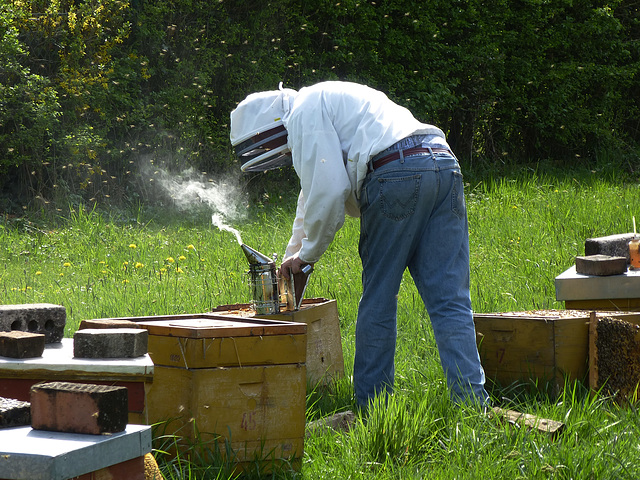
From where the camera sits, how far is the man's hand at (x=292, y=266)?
352 cm

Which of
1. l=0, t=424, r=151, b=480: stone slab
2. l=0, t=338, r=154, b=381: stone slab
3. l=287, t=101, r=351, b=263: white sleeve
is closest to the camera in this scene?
l=0, t=424, r=151, b=480: stone slab

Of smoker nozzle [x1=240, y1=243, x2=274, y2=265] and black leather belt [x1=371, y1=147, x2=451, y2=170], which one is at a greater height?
black leather belt [x1=371, y1=147, x2=451, y2=170]

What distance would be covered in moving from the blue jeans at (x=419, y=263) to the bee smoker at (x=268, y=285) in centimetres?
34

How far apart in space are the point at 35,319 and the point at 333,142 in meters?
1.50

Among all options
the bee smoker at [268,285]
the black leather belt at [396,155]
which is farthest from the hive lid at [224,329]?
the black leather belt at [396,155]

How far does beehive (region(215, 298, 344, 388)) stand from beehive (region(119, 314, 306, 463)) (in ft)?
2.29

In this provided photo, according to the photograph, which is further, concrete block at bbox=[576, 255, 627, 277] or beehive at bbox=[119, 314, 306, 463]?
concrete block at bbox=[576, 255, 627, 277]

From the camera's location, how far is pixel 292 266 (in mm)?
3533

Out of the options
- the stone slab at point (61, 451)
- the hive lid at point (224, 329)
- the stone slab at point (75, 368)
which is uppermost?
the hive lid at point (224, 329)

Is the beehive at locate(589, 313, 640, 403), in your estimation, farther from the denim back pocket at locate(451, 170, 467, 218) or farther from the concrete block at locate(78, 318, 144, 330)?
the concrete block at locate(78, 318, 144, 330)

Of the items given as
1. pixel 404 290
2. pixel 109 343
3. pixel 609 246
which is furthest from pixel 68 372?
pixel 404 290

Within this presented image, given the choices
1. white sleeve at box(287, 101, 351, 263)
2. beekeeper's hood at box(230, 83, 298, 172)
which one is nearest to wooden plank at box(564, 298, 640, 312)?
white sleeve at box(287, 101, 351, 263)

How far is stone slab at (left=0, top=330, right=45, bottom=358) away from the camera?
7.61ft

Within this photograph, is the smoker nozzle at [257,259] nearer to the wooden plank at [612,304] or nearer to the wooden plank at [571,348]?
the wooden plank at [571,348]
